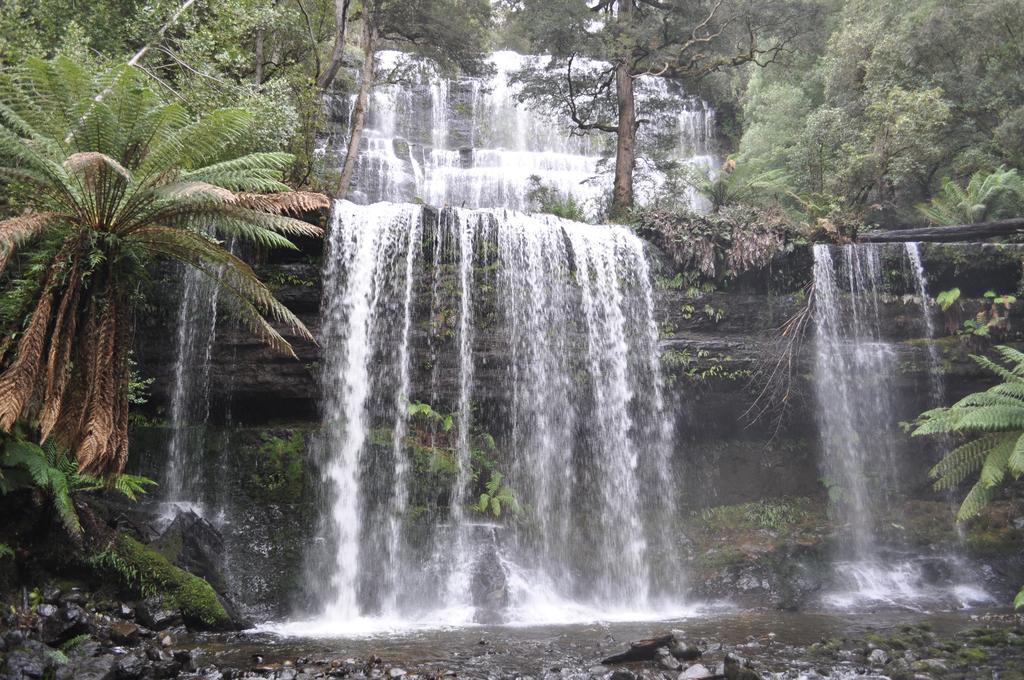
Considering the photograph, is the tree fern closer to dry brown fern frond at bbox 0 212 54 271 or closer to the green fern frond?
dry brown fern frond at bbox 0 212 54 271

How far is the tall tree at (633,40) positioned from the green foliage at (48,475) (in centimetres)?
1118

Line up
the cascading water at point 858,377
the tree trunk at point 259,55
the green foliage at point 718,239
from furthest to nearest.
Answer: the tree trunk at point 259,55 < the green foliage at point 718,239 < the cascading water at point 858,377

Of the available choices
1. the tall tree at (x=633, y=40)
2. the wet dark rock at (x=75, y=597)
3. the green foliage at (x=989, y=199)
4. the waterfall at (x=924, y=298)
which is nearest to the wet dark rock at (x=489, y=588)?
the wet dark rock at (x=75, y=597)

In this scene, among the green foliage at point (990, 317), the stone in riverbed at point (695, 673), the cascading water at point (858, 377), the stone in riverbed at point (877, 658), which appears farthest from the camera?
the cascading water at point (858, 377)

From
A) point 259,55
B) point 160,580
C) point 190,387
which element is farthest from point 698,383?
point 259,55

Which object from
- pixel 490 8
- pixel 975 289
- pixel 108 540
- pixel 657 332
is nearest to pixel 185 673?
pixel 108 540

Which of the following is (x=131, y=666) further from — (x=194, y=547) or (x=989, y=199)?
(x=989, y=199)

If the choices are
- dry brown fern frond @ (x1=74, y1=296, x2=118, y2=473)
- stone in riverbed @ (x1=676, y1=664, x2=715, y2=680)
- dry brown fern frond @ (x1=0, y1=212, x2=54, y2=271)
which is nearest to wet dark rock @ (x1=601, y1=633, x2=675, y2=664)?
stone in riverbed @ (x1=676, y1=664, x2=715, y2=680)

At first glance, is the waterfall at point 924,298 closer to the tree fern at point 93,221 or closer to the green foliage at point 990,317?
the green foliage at point 990,317

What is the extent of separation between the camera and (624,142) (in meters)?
16.5

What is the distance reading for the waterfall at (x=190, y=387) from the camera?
11.4 meters

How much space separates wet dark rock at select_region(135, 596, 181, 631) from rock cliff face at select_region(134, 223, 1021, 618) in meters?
3.15

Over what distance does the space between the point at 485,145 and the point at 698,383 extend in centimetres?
1258

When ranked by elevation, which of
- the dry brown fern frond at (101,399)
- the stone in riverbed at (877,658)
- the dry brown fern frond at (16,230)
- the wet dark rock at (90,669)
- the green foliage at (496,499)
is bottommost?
the stone in riverbed at (877,658)
